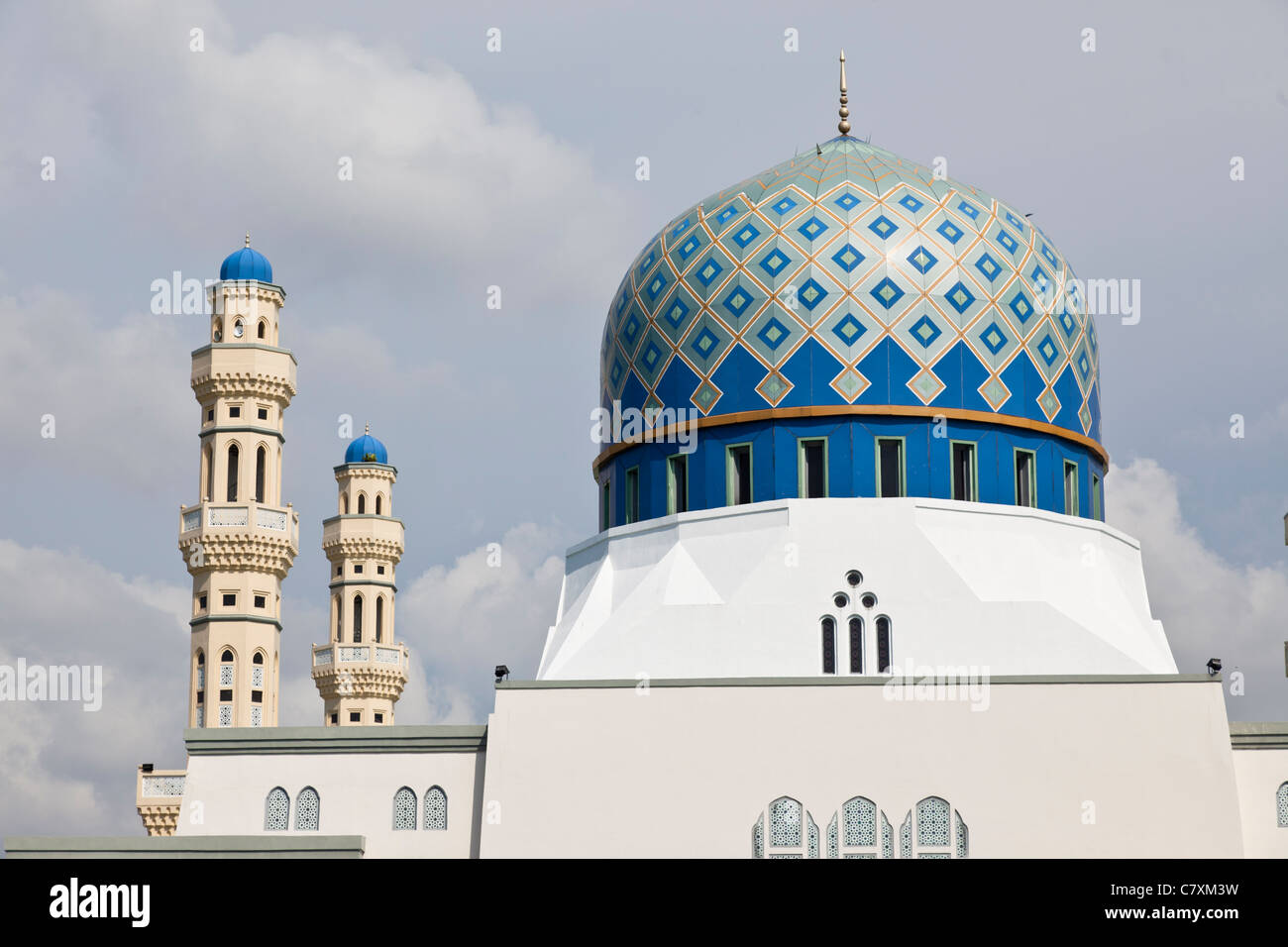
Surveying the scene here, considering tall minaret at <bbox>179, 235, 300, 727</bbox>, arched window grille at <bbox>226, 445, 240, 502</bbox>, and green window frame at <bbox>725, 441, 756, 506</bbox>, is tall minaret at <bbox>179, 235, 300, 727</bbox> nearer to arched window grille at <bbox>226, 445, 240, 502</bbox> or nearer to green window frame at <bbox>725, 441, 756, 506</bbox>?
arched window grille at <bbox>226, 445, 240, 502</bbox>

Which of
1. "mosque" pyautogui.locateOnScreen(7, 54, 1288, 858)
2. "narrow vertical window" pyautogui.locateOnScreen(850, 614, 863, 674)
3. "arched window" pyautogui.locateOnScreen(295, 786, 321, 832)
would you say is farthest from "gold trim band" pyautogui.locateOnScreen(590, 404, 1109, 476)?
"arched window" pyautogui.locateOnScreen(295, 786, 321, 832)

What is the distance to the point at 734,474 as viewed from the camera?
19.0 metres

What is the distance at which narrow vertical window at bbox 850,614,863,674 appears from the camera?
1759cm

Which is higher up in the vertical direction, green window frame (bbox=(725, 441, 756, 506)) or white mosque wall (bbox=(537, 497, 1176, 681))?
green window frame (bbox=(725, 441, 756, 506))

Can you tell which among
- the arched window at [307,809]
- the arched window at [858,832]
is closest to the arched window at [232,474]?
the arched window at [307,809]

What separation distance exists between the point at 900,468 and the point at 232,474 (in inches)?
400

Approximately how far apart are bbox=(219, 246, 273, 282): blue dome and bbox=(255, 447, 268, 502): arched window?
2335 millimetres

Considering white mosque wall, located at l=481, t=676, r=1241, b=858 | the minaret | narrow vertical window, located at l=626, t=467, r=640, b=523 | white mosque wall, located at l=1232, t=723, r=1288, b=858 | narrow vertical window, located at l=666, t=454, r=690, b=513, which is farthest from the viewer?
the minaret

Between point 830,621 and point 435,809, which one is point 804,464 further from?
point 435,809

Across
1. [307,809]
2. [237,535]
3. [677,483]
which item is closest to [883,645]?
[677,483]

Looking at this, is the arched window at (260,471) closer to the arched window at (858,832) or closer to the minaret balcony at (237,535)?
the minaret balcony at (237,535)

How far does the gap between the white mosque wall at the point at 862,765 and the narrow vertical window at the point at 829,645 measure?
0.94 m
